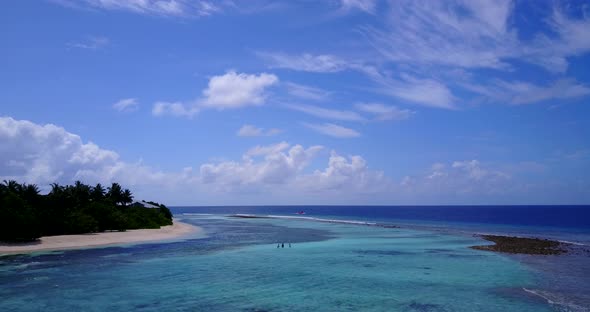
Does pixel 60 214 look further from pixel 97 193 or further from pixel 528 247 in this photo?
pixel 528 247

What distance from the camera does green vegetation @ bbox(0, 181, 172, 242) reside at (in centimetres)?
4788

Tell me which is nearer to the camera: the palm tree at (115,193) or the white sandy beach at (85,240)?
the white sandy beach at (85,240)

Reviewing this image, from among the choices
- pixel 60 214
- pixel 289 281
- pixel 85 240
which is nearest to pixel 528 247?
pixel 289 281

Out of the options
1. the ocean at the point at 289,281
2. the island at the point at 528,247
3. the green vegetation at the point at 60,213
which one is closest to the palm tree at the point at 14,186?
the green vegetation at the point at 60,213

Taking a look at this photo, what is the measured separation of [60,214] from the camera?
2282 inches

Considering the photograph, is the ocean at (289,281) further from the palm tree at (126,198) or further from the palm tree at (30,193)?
the palm tree at (126,198)

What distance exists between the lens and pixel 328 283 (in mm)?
30812

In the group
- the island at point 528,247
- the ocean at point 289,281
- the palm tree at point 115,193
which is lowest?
the ocean at point 289,281

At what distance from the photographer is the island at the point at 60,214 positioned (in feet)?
157

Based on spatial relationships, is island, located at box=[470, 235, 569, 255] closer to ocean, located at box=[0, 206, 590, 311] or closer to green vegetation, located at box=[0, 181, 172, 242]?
ocean, located at box=[0, 206, 590, 311]

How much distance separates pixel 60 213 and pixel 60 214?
10.6 inches

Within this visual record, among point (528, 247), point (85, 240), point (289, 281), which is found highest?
point (528, 247)

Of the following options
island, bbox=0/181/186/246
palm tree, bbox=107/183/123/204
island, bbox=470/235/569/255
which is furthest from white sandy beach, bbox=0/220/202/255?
island, bbox=470/235/569/255

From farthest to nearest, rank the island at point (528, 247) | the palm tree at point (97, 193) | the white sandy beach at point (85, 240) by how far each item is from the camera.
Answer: the palm tree at point (97, 193) → the island at point (528, 247) → the white sandy beach at point (85, 240)
